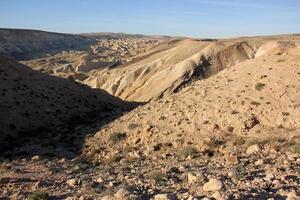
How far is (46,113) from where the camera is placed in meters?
27.7

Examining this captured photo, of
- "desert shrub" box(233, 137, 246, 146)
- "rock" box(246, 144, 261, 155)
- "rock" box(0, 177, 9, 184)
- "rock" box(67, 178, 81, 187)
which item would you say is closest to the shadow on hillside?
"rock" box(0, 177, 9, 184)

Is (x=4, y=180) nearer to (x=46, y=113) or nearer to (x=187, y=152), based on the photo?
(x=187, y=152)

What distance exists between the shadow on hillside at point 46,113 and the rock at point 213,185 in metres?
10.3

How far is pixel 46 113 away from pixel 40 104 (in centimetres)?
A: 99

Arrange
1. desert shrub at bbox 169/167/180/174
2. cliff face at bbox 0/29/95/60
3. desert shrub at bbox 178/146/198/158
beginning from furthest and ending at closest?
cliff face at bbox 0/29/95/60 < desert shrub at bbox 178/146/198/158 < desert shrub at bbox 169/167/180/174

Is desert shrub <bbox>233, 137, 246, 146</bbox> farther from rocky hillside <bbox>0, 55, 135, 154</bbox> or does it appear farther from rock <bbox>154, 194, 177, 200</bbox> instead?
rocky hillside <bbox>0, 55, 135, 154</bbox>

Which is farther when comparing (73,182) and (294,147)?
(294,147)

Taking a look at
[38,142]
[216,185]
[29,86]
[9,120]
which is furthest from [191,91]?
[216,185]

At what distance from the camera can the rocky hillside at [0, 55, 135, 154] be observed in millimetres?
25234

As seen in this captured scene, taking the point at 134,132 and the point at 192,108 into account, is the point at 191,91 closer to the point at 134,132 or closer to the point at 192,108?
the point at 192,108

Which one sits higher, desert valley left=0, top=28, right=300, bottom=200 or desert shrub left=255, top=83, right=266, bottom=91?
desert shrub left=255, top=83, right=266, bottom=91

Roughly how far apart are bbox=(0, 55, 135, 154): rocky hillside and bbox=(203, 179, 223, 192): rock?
13.6 m

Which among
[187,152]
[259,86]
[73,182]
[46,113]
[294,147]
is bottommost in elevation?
[46,113]

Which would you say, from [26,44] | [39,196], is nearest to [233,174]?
[39,196]
